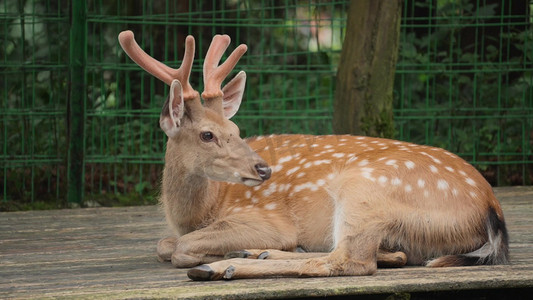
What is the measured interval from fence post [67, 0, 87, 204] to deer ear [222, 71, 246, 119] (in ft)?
7.98

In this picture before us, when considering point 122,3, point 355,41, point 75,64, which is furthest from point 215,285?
point 122,3

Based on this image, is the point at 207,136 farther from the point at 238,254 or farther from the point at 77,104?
the point at 77,104

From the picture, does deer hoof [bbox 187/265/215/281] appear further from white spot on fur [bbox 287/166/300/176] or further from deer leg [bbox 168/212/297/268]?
white spot on fur [bbox 287/166/300/176]

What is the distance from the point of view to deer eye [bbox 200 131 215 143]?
489 centimetres

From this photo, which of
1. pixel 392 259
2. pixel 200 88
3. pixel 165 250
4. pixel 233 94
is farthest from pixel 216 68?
pixel 200 88

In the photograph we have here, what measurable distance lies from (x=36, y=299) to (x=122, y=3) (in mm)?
5216

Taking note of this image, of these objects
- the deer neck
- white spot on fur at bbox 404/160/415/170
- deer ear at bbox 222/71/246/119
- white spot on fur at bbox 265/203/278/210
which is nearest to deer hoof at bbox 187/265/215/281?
the deer neck

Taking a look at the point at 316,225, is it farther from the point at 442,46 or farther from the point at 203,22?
the point at 442,46

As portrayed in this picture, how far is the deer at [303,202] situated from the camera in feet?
14.9

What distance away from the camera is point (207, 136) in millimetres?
4891

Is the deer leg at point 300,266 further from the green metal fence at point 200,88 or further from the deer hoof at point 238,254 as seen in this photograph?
the green metal fence at point 200,88

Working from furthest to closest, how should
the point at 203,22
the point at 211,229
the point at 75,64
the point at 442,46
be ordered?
the point at 442,46 → the point at 203,22 → the point at 75,64 → the point at 211,229

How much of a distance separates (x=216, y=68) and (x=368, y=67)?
2.07 m

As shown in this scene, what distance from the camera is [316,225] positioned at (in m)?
4.93
